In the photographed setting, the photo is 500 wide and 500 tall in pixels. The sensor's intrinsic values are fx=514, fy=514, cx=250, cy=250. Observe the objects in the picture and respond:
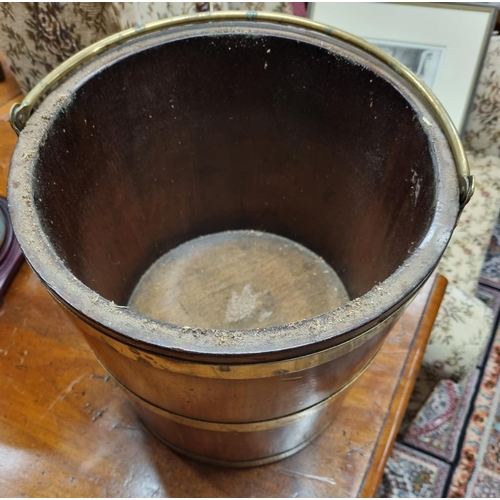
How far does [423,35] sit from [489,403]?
793mm

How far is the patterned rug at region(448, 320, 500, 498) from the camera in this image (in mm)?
1023

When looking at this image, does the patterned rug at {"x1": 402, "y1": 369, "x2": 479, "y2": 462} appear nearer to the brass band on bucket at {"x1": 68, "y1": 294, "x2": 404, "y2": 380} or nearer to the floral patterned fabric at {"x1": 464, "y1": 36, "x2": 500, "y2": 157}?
the floral patterned fabric at {"x1": 464, "y1": 36, "x2": 500, "y2": 157}

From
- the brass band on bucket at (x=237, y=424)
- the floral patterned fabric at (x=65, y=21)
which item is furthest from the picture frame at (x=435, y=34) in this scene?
the brass band on bucket at (x=237, y=424)

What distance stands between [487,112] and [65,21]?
2.83ft

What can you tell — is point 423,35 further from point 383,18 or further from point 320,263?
point 320,263

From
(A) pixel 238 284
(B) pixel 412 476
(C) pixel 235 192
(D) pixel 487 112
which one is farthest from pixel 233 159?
(B) pixel 412 476

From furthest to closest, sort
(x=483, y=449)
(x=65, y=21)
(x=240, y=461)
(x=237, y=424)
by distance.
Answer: (x=483, y=449)
(x=65, y=21)
(x=240, y=461)
(x=237, y=424)

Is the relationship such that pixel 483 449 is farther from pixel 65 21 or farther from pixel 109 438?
pixel 65 21

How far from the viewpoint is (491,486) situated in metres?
1.02

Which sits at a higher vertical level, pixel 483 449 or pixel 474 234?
pixel 474 234

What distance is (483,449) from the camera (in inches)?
42.3

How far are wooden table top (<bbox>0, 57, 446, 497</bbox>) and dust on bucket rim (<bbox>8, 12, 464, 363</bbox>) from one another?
33cm

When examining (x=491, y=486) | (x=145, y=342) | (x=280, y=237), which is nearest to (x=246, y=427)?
(x=145, y=342)

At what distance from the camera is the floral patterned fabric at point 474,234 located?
101 cm
